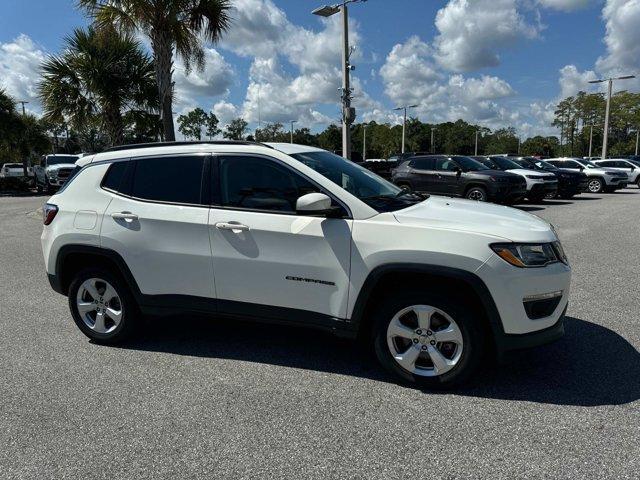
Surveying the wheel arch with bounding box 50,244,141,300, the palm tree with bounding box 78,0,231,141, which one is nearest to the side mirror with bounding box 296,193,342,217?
the wheel arch with bounding box 50,244,141,300

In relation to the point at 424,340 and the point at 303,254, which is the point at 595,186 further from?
the point at 303,254

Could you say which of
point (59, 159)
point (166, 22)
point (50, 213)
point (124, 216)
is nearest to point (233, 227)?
point (124, 216)

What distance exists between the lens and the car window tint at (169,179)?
3.97m

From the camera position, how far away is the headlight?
10.3ft

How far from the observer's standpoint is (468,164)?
49.1ft

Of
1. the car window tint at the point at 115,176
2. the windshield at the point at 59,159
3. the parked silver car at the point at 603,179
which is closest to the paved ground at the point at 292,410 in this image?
the car window tint at the point at 115,176

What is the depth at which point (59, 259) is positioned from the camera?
4414 millimetres

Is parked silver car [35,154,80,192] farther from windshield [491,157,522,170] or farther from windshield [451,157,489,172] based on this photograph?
windshield [491,157,522,170]

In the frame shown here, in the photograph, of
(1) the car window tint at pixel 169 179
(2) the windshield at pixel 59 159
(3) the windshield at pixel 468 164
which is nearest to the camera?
(1) the car window tint at pixel 169 179

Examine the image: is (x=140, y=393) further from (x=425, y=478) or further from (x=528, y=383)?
(x=528, y=383)

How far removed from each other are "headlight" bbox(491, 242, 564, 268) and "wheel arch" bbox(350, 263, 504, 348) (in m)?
0.23

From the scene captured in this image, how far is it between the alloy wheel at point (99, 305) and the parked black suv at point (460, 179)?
34.7 feet

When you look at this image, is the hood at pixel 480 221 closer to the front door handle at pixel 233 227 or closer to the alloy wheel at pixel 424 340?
the alloy wheel at pixel 424 340

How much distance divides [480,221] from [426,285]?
1.88 feet
